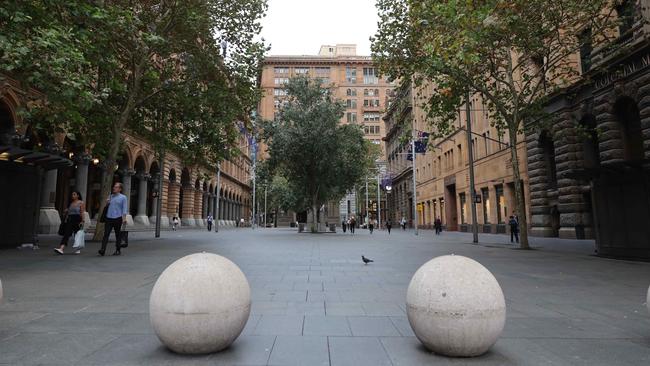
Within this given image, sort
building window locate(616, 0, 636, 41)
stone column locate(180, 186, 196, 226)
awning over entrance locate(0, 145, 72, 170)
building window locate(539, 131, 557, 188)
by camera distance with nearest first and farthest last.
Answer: awning over entrance locate(0, 145, 72, 170), building window locate(616, 0, 636, 41), building window locate(539, 131, 557, 188), stone column locate(180, 186, 196, 226)

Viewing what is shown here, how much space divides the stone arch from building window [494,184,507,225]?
1227 centimetres

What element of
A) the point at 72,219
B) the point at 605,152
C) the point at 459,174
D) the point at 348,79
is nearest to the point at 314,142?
the point at 459,174

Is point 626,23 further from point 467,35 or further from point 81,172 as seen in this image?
point 81,172

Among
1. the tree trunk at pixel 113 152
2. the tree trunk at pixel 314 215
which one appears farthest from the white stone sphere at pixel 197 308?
the tree trunk at pixel 314 215

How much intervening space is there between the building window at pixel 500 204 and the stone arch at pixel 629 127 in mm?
12265

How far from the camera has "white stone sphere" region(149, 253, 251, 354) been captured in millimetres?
3758

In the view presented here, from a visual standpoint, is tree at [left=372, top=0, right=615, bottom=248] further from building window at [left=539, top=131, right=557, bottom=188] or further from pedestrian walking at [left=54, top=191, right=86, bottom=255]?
pedestrian walking at [left=54, top=191, right=86, bottom=255]

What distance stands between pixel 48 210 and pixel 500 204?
32.3 m

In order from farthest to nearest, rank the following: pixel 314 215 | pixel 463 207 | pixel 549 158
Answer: pixel 463 207, pixel 314 215, pixel 549 158

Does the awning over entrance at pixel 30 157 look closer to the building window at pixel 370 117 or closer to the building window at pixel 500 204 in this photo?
the building window at pixel 500 204

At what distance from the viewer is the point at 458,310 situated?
12.2ft

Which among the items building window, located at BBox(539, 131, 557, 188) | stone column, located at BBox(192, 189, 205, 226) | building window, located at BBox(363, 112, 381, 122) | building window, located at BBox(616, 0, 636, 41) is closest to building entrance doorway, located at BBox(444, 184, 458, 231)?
building window, located at BBox(539, 131, 557, 188)

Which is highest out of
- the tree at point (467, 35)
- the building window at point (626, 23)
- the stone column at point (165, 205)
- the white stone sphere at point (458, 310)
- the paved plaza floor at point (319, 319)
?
the building window at point (626, 23)

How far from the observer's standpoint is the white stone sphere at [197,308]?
3758 millimetres
